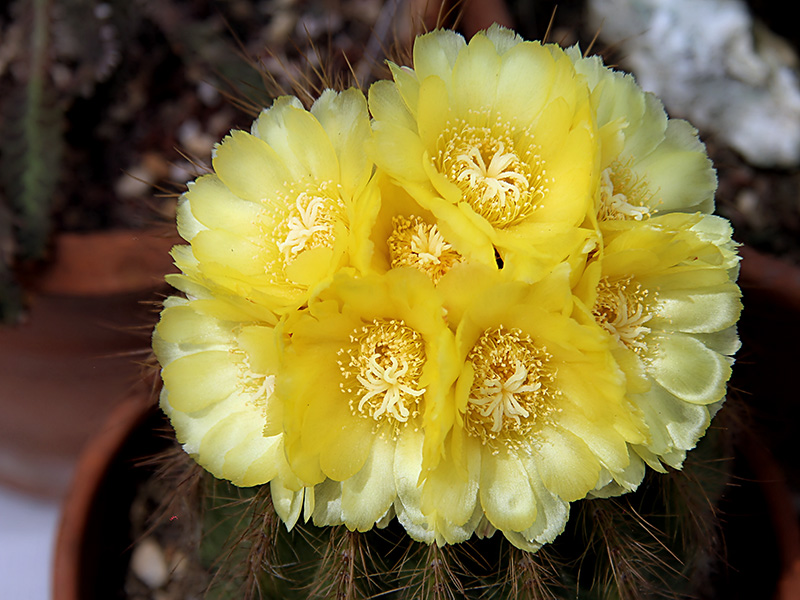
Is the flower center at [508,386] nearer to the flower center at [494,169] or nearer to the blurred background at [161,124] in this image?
the flower center at [494,169]

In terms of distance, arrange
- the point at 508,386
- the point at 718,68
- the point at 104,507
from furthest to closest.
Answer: the point at 718,68
the point at 104,507
the point at 508,386

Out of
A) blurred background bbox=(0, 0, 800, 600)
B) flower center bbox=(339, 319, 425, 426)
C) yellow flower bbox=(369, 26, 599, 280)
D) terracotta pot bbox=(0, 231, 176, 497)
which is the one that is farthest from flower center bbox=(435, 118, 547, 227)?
blurred background bbox=(0, 0, 800, 600)

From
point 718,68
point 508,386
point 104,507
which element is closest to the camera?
point 508,386

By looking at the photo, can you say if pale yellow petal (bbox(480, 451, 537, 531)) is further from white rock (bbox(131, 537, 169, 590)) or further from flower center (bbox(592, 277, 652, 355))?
white rock (bbox(131, 537, 169, 590))

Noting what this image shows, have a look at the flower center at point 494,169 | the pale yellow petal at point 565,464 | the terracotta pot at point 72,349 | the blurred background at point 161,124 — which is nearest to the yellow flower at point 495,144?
the flower center at point 494,169

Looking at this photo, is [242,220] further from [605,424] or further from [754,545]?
[754,545]

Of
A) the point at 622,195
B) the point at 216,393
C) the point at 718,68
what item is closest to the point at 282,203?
the point at 216,393

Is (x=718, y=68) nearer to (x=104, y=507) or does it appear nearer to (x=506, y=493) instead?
(x=506, y=493)
